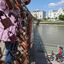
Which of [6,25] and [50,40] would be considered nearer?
[6,25]

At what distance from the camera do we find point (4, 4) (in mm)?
1451

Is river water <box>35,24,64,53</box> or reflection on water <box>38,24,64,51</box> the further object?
reflection on water <box>38,24,64,51</box>

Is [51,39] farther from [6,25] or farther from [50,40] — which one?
[6,25]

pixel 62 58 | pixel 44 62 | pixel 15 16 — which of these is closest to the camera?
pixel 15 16

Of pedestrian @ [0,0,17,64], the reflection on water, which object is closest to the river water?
the reflection on water

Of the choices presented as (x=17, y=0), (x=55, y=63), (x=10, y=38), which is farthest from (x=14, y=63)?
(x=55, y=63)

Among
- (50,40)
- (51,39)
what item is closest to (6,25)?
(50,40)

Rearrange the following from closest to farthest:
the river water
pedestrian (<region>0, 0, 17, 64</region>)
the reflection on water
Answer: pedestrian (<region>0, 0, 17, 64</region>) < the river water < the reflection on water

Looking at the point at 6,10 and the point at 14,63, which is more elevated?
the point at 6,10

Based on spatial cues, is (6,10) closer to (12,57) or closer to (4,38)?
(4,38)

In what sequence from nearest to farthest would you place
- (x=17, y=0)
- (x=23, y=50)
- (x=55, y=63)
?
(x=17, y=0) → (x=23, y=50) → (x=55, y=63)

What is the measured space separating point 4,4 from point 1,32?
0.45ft

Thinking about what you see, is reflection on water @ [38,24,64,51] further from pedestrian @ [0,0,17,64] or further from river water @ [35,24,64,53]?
pedestrian @ [0,0,17,64]

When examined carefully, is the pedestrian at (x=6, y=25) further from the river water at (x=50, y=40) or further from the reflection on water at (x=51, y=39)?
the reflection on water at (x=51, y=39)
